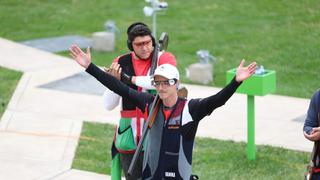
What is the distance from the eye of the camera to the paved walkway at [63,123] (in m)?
8.61

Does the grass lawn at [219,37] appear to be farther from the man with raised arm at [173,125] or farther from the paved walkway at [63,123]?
the man with raised arm at [173,125]

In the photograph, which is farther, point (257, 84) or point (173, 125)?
point (257, 84)

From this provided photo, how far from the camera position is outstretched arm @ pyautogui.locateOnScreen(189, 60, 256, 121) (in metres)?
5.12

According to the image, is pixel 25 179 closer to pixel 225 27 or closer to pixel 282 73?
pixel 282 73

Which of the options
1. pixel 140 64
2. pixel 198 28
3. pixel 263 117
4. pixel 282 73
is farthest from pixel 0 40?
pixel 140 64

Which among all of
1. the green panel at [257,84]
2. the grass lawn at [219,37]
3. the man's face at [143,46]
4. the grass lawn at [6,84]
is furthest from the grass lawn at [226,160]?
the man's face at [143,46]

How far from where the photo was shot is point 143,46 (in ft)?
19.3

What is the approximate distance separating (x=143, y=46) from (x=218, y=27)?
10729mm

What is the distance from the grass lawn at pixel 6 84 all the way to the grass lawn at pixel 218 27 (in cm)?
167

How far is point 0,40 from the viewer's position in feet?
53.0

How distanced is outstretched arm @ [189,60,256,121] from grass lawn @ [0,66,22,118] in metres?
5.95

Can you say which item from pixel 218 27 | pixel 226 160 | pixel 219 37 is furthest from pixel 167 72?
pixel 218 27

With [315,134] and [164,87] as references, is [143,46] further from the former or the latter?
[315,134]

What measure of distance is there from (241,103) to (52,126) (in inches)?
113
